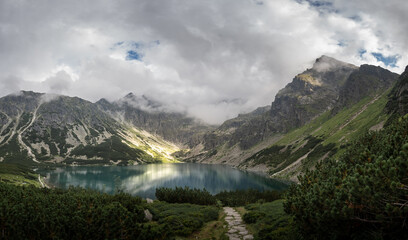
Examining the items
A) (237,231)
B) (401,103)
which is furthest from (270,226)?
(401,103)

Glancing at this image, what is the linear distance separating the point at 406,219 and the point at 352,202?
8.38ft

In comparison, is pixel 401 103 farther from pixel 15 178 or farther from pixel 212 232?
pixel 15 178

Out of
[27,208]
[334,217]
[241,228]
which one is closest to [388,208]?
[334,217]

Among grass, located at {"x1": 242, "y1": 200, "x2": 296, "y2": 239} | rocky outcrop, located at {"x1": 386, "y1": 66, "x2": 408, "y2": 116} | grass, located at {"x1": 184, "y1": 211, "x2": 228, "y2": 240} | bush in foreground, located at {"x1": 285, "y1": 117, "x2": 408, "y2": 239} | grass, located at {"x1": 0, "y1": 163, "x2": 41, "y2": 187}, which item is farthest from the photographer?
rocky outcrop, located at {"x1": 386, "y1": 66, "x2": 408, "y2": 116}

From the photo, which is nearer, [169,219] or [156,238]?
[156,238]

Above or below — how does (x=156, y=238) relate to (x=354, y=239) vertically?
below

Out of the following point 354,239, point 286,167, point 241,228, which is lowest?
point 286,167

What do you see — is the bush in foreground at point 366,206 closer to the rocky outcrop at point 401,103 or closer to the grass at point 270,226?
the grass at point 270,226

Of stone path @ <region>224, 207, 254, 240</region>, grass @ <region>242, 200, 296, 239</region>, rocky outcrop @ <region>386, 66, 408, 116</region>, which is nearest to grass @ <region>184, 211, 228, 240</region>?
stone path @ <region>224, 207, 254, 240</region>

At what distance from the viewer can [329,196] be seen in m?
14.9

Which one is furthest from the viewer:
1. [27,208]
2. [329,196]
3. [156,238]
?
[27,208]

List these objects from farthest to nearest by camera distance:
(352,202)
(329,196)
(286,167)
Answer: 1. (286,167)
2. (329,196)
3. (352,202)

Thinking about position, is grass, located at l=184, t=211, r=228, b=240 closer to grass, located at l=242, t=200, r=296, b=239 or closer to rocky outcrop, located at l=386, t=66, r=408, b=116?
grass, located at l=242, t=200, r=296, b=239

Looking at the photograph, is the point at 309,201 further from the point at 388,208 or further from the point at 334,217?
the point at 388,208
